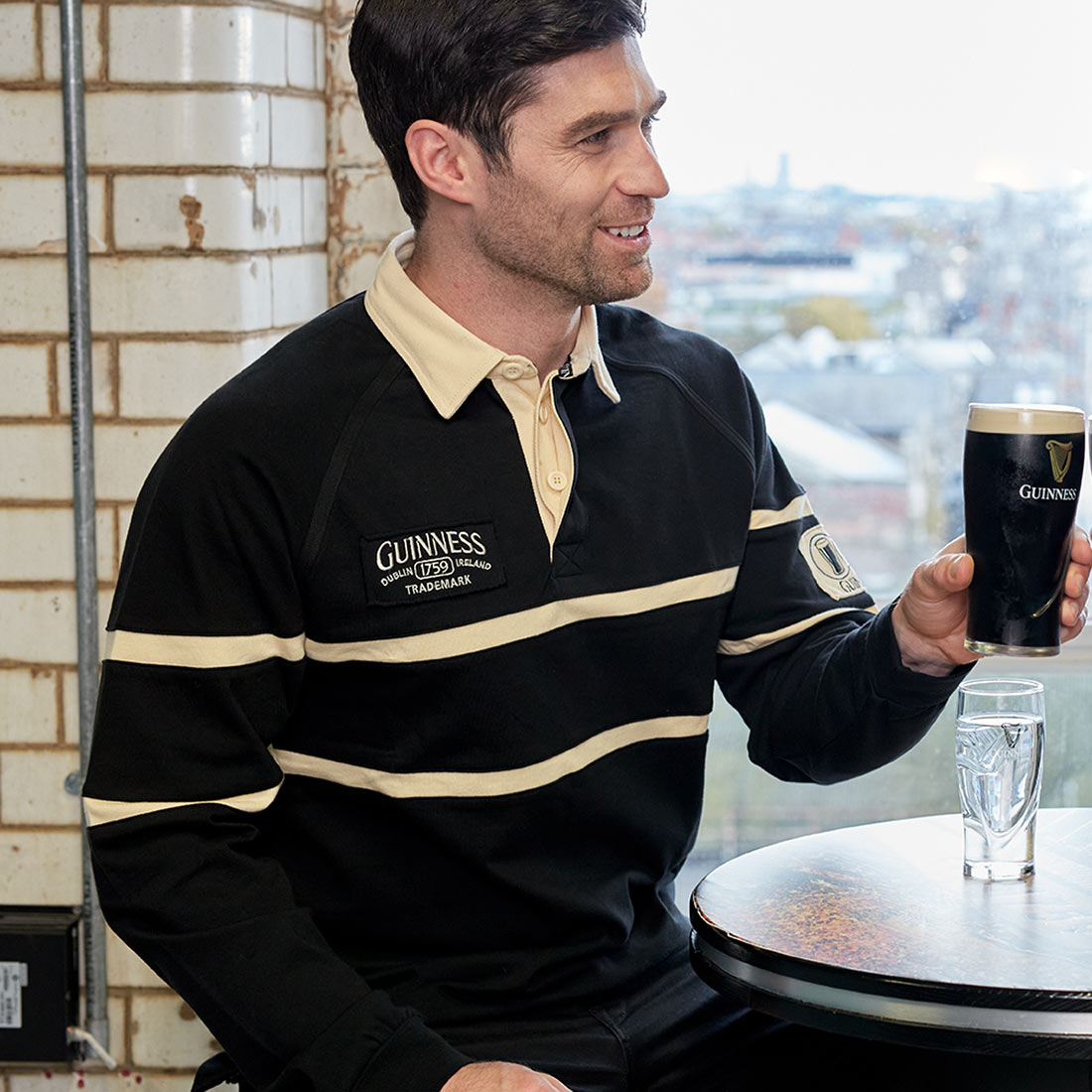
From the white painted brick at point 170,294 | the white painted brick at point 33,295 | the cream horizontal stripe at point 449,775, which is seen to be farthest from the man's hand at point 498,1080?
the white painted brick at point 33,295

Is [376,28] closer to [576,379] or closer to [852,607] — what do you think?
[576,379]

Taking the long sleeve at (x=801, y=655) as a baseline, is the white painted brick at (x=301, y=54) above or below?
above

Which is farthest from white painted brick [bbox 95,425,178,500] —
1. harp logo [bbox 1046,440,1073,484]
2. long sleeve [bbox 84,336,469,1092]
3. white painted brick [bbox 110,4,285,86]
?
harp logo [bbox 1046,440,1073,484]

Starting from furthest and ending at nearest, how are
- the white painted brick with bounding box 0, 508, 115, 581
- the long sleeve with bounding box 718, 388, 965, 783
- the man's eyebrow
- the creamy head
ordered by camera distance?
the white painted brick with bounding box 0, 508, 115, 581 → the long sleeve with bounding box 718, 388, 965, 783 → the man's eyebrow → the creamy head

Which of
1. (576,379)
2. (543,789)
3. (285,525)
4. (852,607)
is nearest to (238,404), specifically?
(285,525)

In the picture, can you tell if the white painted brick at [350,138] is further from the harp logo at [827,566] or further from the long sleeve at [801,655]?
the harp logo at [827,566]

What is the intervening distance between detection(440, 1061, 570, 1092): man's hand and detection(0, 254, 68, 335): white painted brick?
122cm

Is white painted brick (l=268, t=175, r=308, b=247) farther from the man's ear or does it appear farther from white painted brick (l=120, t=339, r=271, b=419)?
the man's ear

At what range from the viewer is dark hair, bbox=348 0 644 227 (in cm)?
162

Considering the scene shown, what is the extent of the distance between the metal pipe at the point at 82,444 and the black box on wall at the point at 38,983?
30 millimetres

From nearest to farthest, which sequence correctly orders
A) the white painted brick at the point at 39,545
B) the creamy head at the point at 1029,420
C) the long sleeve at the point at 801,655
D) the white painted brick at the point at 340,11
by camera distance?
the creamy head at the point at 1029,420 → the long sleeve at the point at 801,655 → the white painted brick at the point at 39,545 → the white painted brick at the point at 340,11

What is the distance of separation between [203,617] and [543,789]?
0.39m

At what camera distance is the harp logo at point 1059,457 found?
4.68 feet

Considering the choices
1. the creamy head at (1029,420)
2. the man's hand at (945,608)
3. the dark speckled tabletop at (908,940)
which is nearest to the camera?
the dark speckled tabletop at (908,940)
